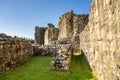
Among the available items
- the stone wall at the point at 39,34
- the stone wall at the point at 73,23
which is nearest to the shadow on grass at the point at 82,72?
the stone wall at the point at 73,23

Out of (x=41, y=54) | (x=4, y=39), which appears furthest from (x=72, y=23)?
(x=4, y=39)

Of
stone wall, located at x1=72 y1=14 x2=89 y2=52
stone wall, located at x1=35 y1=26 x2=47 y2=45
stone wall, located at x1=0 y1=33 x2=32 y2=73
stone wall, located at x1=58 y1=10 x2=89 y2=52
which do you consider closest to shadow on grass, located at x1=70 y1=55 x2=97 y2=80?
stone wall, located at x1=0 y1=33 x2=32 y2=73

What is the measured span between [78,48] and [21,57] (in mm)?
9777

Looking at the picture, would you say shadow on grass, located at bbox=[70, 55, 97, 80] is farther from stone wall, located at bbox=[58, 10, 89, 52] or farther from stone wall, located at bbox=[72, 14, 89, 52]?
stone wall, located at bbox=[72, 14, 89, 52]

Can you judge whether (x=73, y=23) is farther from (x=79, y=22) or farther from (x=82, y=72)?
(x=82, y=72)

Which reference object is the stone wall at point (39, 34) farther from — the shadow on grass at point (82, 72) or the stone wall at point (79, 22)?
the shadow on grass at point (82, 72)

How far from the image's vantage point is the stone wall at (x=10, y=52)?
7.86 metres

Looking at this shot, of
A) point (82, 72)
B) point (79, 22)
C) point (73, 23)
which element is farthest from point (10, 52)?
point (73, 23)

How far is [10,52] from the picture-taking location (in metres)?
8.49

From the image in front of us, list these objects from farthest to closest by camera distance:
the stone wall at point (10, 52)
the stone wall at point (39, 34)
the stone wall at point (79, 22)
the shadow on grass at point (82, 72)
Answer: the stone wall at point (39, 34) → the stone wall at point (79, 22) → the stone wall at point (10, 52) → the shadow on grass at point (82, 72)

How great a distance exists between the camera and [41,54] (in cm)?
1442

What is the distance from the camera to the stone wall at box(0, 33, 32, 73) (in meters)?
7.86

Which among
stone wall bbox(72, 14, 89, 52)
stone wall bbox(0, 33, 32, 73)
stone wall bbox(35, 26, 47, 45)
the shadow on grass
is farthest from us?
stone wall bbox(35, 26, 47, 45)

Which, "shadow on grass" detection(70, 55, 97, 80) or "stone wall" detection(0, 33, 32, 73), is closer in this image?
"shadow on grass" detection(70, 55, 97, 80)
